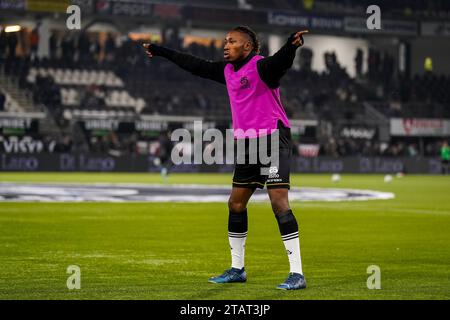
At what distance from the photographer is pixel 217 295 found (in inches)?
323

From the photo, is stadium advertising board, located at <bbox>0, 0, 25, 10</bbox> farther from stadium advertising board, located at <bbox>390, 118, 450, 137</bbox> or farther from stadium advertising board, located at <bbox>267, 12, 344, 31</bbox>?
stadium advertising board, located at <bbox>390, 118, 450, 137</bbox>

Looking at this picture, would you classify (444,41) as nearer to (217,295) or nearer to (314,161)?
(314,161)

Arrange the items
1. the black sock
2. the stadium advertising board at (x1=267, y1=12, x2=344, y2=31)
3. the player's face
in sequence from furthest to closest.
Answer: the stadium advertising board at (x1=267, y1=12, x2=344, y2=31) < the black sock < the player's face

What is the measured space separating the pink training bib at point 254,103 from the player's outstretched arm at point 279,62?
4.1 inches

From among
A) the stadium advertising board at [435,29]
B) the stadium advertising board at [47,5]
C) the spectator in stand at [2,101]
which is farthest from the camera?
the stadium advertising board at [435,29]

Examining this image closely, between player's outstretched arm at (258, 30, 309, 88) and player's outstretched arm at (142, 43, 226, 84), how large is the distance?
0.66 m

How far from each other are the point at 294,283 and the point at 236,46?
2.34 metres

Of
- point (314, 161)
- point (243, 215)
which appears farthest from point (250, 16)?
point (243, 215)

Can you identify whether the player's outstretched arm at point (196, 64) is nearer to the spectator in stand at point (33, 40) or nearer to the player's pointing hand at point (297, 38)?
the player's pointing hand at point (297, 38)

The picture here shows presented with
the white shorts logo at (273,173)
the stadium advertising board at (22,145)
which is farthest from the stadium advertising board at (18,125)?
the white shorts logo at (273,173)

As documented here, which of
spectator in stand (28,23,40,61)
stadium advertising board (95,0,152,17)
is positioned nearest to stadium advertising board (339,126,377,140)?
stadium advertising board (95,0,152,17)

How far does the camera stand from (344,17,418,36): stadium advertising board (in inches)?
2436

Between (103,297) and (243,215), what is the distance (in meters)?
1.96

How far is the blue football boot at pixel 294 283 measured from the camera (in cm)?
857
